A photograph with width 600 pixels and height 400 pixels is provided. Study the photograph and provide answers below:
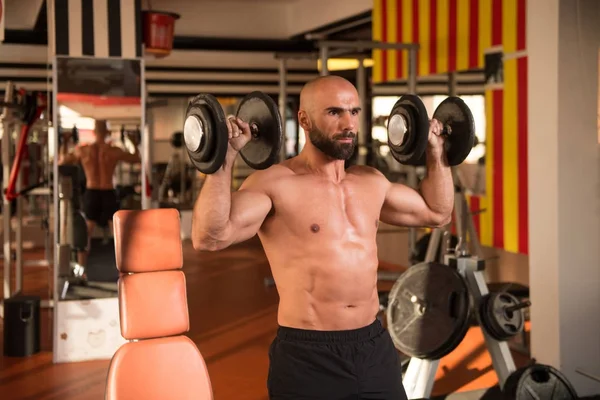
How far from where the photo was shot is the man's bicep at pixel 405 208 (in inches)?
95.4

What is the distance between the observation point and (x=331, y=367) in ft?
7.15

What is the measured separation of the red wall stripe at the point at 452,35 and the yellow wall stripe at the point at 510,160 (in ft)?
2.65

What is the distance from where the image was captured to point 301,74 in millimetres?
11711

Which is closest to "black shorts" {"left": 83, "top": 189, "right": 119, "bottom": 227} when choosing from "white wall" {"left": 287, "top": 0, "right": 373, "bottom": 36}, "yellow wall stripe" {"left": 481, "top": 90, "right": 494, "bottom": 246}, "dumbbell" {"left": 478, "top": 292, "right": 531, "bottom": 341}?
"dumbbell" {"left": 478, "top": 292, "right": 531, "bottom": 341}

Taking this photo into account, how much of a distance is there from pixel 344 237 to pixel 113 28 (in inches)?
124

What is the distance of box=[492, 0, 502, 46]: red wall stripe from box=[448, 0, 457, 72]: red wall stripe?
2.05 feet

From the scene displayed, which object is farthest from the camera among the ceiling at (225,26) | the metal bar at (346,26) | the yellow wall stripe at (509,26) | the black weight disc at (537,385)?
the ceiling at (225,26)

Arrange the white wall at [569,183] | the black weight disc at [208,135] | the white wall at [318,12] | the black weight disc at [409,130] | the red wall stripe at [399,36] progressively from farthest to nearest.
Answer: the white wall at [318,12], the red wall stripe at [399,36], the white wall at [569,183], the black weight disc at [409,130], the black weight disc at [208,135]

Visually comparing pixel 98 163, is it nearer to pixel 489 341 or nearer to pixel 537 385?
pixel 489 341

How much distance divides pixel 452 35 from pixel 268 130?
4.45m

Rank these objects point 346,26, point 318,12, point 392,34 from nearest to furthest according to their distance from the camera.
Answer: point 392,34, point 346,26, point 318,12

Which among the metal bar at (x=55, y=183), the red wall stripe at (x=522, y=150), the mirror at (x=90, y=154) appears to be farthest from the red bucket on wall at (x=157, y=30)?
the red wall stripe at (x=522, y=150)

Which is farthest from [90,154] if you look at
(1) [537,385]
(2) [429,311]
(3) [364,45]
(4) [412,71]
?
(1) [537,385]

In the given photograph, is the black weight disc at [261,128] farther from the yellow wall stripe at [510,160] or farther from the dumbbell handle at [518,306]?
the yellow wall stripe at [510,160]
